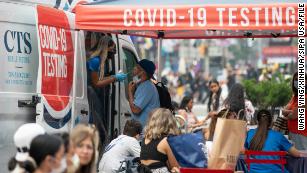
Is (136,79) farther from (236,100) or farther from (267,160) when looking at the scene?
(267,160)

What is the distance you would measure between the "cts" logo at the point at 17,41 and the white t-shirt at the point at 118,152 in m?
1.35

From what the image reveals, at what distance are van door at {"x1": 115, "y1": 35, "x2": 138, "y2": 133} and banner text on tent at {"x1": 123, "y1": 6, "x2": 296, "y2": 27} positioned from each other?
122 inches

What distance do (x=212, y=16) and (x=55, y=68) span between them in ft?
6.38

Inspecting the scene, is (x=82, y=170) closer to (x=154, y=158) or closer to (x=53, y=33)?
(x=154, y=158)

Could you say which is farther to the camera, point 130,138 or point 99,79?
point 99,79

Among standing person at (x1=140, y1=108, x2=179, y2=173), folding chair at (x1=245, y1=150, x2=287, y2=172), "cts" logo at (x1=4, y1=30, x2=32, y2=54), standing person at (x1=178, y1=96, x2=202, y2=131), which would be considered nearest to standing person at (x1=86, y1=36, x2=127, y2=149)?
"cts" logo at (x1=4, y1=30, x2=32, y2=54)

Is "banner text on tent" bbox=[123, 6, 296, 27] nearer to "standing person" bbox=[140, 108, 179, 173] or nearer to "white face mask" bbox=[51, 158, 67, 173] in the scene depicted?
"standing person" bbox=[140, 108, 179, 173]

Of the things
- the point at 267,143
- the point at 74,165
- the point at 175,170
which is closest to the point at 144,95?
the point at 267,143

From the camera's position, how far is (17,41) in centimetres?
1074

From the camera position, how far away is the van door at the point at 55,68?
35.4 ft

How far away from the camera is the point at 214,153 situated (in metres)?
9.52

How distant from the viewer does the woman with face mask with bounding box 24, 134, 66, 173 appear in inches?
247

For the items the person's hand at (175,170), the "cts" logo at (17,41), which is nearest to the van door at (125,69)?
the "cts" logo at (17,41)

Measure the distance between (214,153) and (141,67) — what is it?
Result: 3558mm
